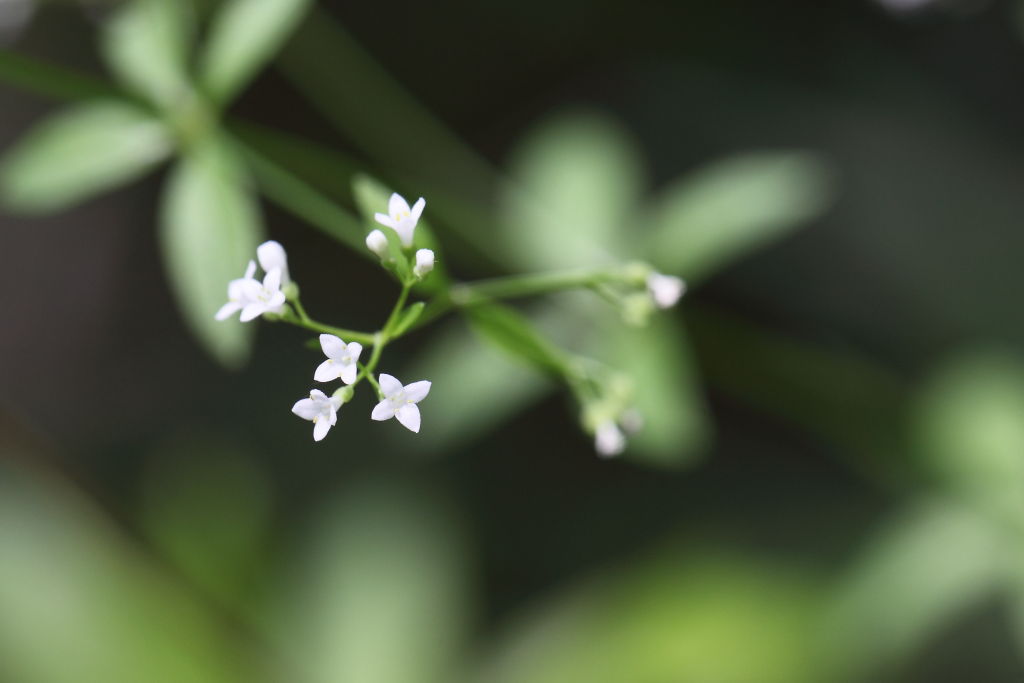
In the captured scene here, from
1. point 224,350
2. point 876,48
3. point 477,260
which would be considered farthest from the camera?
point 876,48

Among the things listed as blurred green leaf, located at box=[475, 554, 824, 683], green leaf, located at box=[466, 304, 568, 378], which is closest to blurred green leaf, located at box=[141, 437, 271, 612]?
blurred green leaf, located at box=[475, 554, 824, 683]

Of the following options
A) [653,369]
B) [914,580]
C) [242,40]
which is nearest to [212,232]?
[242,40]

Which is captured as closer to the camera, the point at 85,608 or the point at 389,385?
the point at 389,385

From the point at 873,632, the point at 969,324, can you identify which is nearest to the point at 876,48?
the point at 969,324

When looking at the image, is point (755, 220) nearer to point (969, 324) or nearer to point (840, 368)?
point (840, 368)

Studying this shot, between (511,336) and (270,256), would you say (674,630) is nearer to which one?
(511,336)
